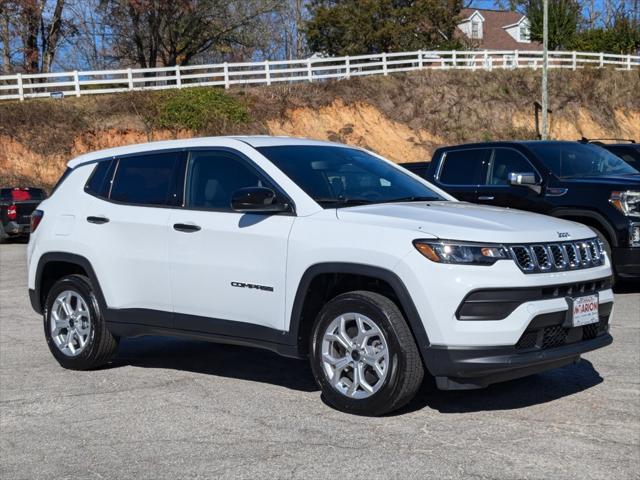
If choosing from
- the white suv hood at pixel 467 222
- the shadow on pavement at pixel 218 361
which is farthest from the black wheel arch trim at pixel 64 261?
the white suv hood at pixel 467 222

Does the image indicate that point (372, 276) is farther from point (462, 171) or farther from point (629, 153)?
point (629, 153)

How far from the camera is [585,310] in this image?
5.94 metres

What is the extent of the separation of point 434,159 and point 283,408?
23.9 feet

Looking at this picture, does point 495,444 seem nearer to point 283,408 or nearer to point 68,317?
point 283,408

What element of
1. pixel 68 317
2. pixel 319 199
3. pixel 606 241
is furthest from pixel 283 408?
pixel 606 241

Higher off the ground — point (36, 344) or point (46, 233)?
point (46, 233)

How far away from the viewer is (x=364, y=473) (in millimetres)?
4863

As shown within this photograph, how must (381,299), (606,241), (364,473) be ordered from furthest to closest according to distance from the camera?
(606,241) → (381,299) → (364,473)

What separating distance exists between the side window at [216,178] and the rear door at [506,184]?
577cm

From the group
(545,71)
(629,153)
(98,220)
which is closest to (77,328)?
(98,220)

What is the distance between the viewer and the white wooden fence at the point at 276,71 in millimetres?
36844

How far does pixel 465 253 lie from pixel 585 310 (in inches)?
38.0

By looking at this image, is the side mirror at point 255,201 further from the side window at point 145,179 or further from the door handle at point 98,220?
the door handle at point 98,220

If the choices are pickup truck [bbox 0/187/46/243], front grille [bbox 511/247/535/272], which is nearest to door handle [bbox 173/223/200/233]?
front grille [bbox 511/247/535/272]
